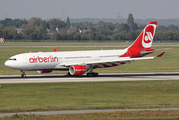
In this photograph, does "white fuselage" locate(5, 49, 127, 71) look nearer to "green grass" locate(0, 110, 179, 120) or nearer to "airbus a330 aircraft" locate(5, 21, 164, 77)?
"airbus a330 aircraft" locate(5, 21, 164, 77)

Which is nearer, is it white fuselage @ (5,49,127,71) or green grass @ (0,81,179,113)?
green grass @ (0,81,179,113)

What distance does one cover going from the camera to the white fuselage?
48.4 m

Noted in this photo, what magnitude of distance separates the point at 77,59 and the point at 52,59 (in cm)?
451

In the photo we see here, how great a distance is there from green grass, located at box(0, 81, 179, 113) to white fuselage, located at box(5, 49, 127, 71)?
25.5 feet

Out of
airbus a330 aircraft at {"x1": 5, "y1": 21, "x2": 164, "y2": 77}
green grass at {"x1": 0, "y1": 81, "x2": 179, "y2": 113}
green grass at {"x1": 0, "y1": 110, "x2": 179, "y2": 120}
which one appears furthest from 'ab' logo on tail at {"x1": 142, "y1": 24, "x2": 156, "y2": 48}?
green grass at {"x1": 0, "y1": 110, "x2": 179, "y2": 120}

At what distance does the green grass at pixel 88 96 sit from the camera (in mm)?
27625

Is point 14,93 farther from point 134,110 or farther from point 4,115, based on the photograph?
point 134,110

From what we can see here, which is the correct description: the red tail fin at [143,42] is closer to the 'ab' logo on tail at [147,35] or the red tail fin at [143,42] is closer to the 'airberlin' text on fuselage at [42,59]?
the 'ab' logo on tail at [147,35]

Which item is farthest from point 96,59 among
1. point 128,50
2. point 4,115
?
point 4,115

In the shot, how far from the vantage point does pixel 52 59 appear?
49.8 m

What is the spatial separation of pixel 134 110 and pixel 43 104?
337 inches

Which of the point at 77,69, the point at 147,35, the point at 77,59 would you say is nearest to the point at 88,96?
the point at 77,69

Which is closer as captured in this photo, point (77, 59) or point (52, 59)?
point (52, 59)

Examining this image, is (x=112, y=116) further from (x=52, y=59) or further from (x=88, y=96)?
(x=52, y=59)
